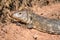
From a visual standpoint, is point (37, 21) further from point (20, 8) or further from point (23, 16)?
point (20, 8)

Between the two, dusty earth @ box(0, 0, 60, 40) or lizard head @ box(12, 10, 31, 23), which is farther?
lizard head @ box(12, 10, 31, 23)

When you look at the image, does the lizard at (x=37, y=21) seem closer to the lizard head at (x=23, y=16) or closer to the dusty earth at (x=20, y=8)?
the lizard head at (x=23, y=16)

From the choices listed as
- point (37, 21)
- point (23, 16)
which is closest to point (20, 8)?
point (23, 16)

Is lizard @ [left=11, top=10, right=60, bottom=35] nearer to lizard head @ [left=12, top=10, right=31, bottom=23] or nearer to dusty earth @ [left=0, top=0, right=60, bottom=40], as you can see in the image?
lizard head @ [left=12, top=10, right=31, bottom=23]

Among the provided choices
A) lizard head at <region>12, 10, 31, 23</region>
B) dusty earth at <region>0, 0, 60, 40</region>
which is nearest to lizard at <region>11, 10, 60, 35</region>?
lizard head at <region>12, 10, 31, 23</region>

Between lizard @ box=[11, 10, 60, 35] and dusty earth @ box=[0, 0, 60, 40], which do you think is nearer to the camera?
dusty earth @ box=[0, 0, 60, 40]
